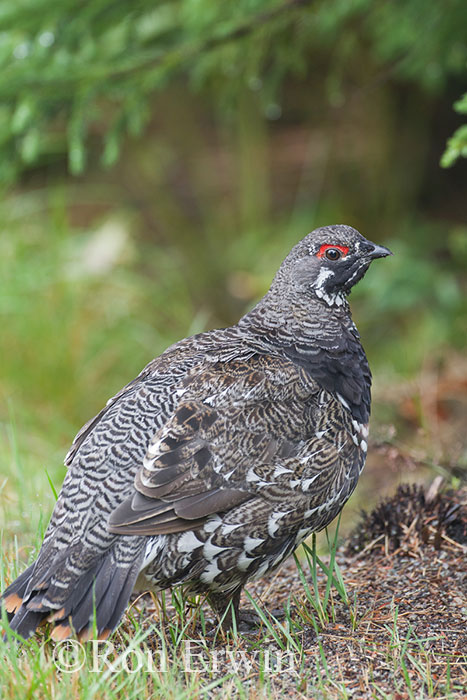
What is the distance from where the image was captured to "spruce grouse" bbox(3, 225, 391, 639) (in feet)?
9.55

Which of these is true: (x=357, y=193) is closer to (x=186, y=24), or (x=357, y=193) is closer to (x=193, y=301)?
(x=193, y=301)

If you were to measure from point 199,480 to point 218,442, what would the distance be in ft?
0.54

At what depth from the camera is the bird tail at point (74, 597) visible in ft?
9.19

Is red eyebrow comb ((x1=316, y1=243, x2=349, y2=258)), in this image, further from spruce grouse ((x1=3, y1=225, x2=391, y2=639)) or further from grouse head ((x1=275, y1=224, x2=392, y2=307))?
spruce grouse ((x1=3, y1=225, x2=391, y2=639))

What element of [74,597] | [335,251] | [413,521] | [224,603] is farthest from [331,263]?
[74,597]

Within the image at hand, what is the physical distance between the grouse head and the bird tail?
4.80 feet

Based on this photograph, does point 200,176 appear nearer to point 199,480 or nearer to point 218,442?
point 218,442

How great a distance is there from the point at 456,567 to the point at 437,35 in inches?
125

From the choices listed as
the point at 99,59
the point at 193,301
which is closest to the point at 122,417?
the point at 99,59

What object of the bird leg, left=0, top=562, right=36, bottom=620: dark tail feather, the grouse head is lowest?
the bird leg

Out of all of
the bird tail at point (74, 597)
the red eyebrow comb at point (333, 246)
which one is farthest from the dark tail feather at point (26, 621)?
the red eyebrow comb at point (333, 246)

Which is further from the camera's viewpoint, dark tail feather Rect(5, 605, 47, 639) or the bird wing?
the bird wing

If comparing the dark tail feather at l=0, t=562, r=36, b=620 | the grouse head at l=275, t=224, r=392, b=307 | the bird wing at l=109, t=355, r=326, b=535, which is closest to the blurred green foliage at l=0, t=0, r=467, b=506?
the grouse head at l=275, t=224, r=392, b=307

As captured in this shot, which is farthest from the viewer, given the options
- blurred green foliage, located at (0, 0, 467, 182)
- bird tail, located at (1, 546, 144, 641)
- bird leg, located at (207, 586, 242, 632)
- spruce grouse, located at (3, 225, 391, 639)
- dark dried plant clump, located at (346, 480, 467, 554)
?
blurred green foliage, located at (0, 0, 467, 182)
